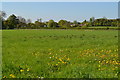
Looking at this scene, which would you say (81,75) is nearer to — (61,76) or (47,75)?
(61,76)

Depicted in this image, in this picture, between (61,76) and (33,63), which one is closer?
(61,76)

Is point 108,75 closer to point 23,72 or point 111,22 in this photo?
point 23,72

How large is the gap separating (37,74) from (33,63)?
54.5 inches

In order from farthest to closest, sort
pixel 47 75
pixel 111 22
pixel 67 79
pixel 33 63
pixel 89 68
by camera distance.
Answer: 1. pixel 111 22
2. pixel 33 63
3. pixel 89 68
4. pixel 47 75
5. pixel 67 79

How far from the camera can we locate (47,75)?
497 centimetres

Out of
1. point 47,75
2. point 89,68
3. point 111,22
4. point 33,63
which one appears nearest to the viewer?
point 47,75

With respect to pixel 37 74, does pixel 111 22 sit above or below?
above

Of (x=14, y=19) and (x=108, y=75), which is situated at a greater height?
(x=14, y=19)

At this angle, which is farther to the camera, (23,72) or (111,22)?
(111,22)

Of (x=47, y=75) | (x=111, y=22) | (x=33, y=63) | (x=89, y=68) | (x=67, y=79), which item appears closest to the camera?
(x=67, y=79)

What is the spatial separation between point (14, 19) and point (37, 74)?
108607 mm

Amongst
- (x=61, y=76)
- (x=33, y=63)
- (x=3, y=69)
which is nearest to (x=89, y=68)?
(x=61, y=76)

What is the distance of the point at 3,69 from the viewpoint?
560cm

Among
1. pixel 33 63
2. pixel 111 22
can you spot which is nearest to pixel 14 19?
pixel 111 22
